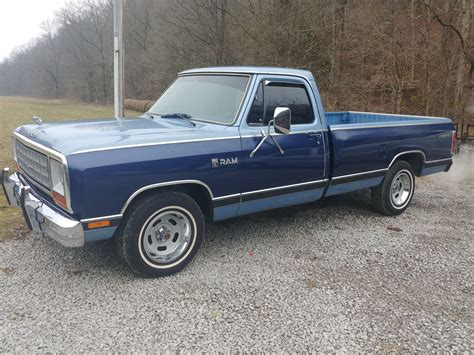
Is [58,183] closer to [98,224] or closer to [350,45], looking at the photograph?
[98,224]

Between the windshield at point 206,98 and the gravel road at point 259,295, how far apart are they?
1.52 m

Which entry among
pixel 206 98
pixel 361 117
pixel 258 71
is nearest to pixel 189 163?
pixel 206 98

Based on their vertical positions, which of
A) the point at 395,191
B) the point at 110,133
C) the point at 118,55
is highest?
the point at 118,55

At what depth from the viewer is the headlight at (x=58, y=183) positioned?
10.7 feet

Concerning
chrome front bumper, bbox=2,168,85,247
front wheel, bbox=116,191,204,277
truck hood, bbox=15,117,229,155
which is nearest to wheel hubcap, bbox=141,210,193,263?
front wheel, bbox=116,191,204,277

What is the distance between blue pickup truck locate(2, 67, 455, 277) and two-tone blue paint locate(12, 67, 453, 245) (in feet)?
0.04

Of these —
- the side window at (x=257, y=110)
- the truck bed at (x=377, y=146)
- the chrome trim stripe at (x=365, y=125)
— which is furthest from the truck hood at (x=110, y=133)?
the truck bed at (x=377, y=146)

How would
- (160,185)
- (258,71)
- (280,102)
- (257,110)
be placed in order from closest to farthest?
(160,185)
(257,110)
(258,71)
(280,102)

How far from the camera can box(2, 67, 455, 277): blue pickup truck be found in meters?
3.34

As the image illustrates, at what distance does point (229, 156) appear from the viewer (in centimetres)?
399

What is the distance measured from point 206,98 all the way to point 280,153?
1.10 meters

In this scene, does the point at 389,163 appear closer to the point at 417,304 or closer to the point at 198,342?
the point at 417,304

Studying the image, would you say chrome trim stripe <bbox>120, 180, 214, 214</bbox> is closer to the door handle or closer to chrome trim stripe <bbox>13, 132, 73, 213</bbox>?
chrome trim stripe <bbox>13, 132, 73, 213</bbox>

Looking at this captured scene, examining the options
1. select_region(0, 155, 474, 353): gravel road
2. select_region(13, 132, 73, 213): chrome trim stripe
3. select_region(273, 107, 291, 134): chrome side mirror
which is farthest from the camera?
select_region(273, 107, 291, 134): chrome side mirror
